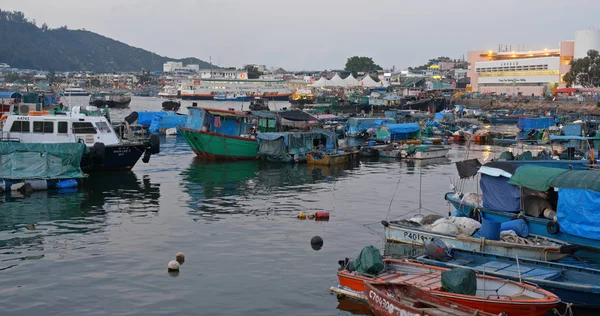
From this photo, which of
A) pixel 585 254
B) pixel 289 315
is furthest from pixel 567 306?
pixel 289 315

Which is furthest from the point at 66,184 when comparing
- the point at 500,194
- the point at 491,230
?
the point at 491,230

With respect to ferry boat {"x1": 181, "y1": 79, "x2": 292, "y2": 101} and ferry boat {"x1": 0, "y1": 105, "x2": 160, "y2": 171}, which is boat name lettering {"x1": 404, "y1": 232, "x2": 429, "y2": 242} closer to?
ferry boat {"x1": 0, "y1": 105, "x2": 160, "y2": 171}

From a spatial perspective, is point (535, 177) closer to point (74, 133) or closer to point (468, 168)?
point (468, 168)

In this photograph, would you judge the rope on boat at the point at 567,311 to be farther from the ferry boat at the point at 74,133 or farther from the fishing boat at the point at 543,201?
the ferry boat at the point at 74,133

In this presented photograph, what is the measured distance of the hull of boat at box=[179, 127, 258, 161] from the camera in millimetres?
37031

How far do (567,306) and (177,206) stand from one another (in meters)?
15.5

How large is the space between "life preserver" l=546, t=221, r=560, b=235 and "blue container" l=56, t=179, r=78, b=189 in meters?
19.0

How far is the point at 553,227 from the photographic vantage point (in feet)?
55.5

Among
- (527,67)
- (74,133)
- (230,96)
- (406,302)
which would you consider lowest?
(406,302)

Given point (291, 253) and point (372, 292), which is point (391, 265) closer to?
point (372, 292)

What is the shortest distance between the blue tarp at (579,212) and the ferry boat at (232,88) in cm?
13302

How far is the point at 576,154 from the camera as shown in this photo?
110 ft

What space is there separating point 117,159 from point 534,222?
20.7 metres

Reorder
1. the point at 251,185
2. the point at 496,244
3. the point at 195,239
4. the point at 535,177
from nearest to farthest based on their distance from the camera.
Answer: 1. the point at 496,244
2. the point at 535,177
3. the point at 195,239
4. the point at 251,185
